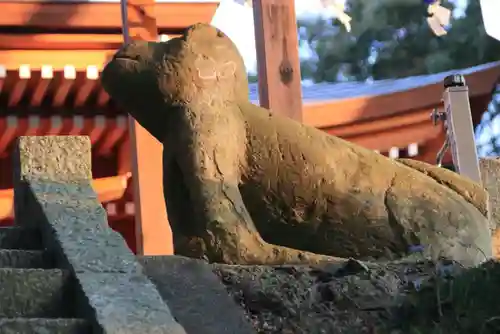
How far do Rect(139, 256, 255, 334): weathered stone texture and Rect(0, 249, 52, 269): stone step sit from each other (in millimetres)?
297

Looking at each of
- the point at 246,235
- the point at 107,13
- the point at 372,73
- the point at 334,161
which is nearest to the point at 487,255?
the point at 334,161

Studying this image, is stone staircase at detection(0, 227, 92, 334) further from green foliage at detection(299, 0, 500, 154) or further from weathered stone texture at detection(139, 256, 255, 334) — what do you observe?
Result: green foliage at detection(299, 0, 500, 154)

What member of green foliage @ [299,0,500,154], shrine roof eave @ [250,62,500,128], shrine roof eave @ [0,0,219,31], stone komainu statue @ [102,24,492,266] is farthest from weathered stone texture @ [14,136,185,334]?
green foliage @ [299,0,500,154]

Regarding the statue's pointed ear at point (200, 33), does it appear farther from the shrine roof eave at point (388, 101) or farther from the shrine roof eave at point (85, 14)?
the shrine roof eave at point (388, 101)

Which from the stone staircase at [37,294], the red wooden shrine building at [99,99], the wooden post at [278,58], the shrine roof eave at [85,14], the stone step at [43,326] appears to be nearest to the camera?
the stone step at [43,326]

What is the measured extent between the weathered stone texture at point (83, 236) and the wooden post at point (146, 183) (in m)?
1.91

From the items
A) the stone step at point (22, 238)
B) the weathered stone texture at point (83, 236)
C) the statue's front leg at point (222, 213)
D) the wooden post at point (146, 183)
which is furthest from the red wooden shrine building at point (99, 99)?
the stone step at point (22, 238)

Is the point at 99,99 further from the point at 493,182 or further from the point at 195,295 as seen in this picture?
the point at 195,295

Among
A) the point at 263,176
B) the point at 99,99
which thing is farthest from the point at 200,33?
the point at 99,99

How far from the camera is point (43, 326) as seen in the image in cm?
196

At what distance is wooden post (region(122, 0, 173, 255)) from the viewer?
5.03 metres

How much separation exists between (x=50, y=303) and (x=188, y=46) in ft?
4.09

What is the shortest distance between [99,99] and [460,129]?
269 cm

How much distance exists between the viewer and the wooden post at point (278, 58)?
4.66m
